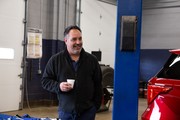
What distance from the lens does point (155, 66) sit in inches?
468

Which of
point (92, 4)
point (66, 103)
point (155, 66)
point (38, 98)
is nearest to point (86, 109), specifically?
point (66, 103)

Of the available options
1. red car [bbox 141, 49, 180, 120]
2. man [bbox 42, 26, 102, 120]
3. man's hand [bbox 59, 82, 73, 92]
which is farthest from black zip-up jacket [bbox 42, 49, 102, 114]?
red car [bbox 141, 49, 180, 120]

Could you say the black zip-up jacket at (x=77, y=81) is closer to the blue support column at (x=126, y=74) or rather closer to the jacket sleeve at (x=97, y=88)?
the jacket sleeve at (x=97, y=88)

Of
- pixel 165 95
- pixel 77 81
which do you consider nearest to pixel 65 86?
pixel 77 81

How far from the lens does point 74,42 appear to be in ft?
8.25

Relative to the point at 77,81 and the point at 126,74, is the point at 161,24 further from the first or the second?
the point at 77,81

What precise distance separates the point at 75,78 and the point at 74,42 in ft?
1.06

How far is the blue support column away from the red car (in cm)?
49

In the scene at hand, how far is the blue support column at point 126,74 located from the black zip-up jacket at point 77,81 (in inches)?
15.8

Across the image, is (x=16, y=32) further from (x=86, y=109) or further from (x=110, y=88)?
(x=86, y=109)

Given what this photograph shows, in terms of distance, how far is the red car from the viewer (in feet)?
7.13

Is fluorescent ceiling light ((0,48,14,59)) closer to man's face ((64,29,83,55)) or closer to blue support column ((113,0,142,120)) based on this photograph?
blue support column ((113,0,142,120))

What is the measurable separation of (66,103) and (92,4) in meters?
7.92

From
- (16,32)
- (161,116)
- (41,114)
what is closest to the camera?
(161,116)
